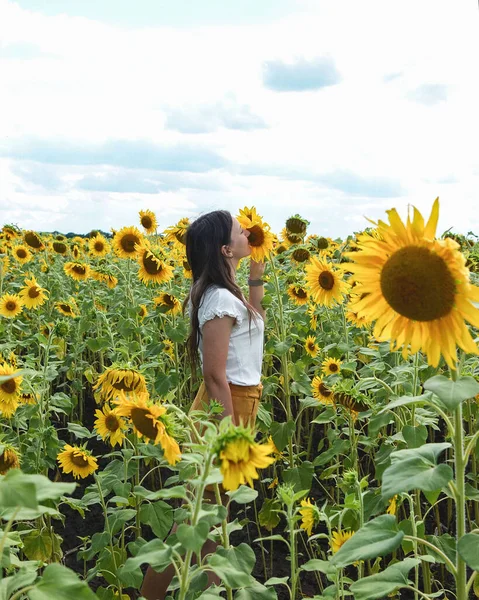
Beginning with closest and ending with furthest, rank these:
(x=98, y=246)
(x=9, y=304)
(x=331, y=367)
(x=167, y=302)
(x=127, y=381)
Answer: (x=127, y=381) → (x=331, y=367) → (x=167, y=302) → (x=9, y=304) → (x=98, y=246)

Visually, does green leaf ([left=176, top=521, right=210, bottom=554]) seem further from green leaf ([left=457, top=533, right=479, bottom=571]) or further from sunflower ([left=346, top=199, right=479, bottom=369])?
sunflower ([left=346, top=199, right=479, bottom=369])

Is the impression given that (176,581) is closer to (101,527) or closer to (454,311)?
(454,311)

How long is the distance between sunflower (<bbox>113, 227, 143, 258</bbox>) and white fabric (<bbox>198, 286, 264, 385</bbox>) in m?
2.63

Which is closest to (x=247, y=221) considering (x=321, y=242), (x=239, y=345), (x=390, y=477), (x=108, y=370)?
(x=239, y=345)

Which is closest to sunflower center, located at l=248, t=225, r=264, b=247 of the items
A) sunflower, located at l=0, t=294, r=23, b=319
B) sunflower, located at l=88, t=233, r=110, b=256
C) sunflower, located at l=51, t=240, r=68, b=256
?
sunflower, located at l=0, t=294, r=23, b=319

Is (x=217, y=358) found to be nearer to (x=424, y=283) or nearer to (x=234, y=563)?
(x=234, y=563)

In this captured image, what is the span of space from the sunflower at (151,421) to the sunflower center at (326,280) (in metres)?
2.69

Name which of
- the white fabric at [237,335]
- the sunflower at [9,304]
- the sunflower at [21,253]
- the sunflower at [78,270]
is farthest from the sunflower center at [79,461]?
the sunflower at [21,253]

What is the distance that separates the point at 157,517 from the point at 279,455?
1497 mm

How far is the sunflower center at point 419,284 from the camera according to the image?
1.75 meters

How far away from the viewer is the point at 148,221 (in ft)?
24.0

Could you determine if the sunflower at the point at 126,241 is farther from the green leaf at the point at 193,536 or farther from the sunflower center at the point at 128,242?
the green leaf at the point at 193,536

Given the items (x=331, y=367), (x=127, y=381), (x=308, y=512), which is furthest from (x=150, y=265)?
(x=308, y=512)

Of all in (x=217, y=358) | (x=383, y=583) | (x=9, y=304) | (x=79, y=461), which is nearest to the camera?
(x=383, y=583)
